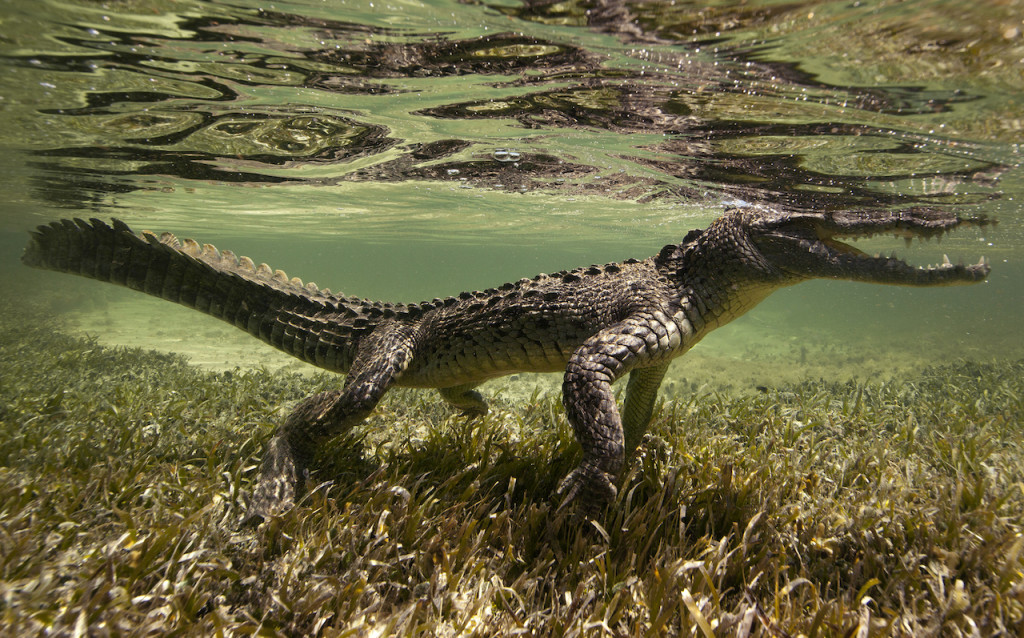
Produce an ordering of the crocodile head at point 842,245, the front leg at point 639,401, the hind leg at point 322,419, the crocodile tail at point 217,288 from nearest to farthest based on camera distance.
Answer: the crocodile head at point 842,245 < the hind leg at point 322,419 < the front leg at point 639,401 < the crocodile tail at point 217,288

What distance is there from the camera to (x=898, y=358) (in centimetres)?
1648

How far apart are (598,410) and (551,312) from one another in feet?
3.20

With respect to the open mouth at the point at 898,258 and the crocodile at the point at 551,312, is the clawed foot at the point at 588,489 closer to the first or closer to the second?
the crocodile at the point at 551,312

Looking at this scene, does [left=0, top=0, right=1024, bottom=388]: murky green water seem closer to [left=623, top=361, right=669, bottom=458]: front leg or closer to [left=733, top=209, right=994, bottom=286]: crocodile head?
[left=733, top=209, right=994, bottom=286]: crocodile head

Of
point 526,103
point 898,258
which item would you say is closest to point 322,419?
point 898,258

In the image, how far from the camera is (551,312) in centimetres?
358

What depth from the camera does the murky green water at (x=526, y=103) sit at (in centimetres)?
468

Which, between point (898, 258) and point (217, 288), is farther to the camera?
point (217, 288)

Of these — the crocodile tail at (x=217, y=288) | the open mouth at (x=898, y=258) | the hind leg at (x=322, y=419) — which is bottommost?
the hind leg at (x=322, y=419)

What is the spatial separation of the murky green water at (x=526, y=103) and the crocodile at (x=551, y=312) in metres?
2.34

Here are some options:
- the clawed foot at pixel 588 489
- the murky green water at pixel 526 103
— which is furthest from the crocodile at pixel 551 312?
the murky green water at pixel 526 103

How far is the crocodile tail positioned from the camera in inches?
174

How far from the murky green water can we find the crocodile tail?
2347 mm

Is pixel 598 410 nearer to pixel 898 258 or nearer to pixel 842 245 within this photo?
pixel 842 245
